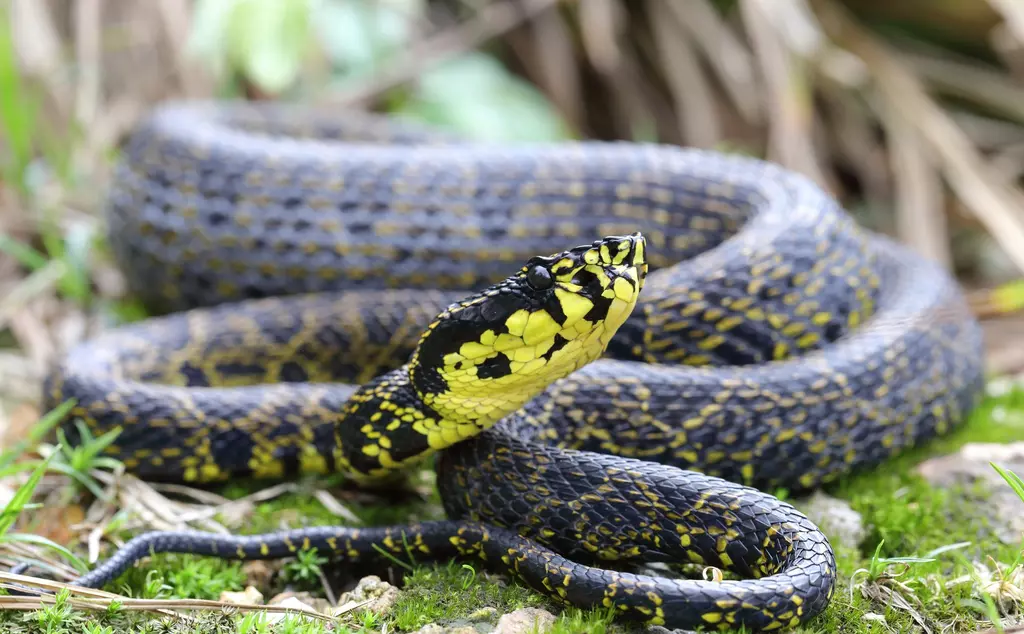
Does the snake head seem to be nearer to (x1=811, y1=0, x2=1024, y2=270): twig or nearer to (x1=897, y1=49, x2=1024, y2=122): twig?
(x1=811, y1=0, x2=1024, y2=270): twig

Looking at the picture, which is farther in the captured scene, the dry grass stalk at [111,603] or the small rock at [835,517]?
the small rock at [835,517]

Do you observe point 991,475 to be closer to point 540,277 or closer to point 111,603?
point 540,277

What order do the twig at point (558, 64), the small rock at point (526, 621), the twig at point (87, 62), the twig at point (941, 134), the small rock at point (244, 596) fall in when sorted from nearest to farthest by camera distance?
the small rock at point (526, 621)
the small rock at point (244, 596)
the twig at point (941, 134)
the twig at point (87, 62)
the twig at point (558, 64)

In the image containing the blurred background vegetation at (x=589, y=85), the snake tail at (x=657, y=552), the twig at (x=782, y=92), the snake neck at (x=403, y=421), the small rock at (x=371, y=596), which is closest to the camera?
the snake tail at (x=657, y=552)

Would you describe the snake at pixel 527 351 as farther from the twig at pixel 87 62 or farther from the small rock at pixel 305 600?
the twig at pixel 87 62

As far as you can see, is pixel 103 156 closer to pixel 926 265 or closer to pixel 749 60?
pixel 749 60

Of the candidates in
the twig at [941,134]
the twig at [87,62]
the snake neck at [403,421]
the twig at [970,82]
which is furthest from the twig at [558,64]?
the snake neck at [403,421]

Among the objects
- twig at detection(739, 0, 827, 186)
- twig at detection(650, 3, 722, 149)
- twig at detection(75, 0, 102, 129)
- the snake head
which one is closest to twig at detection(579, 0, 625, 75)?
twig at detection(650, 3, 722, 149)
